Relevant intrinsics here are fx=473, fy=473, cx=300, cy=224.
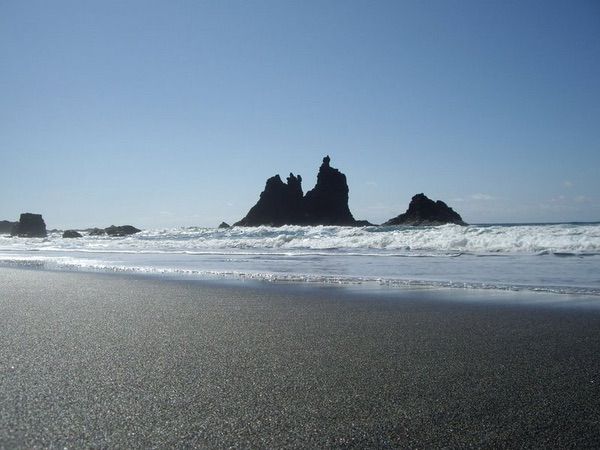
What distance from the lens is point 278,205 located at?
56250 millimetres

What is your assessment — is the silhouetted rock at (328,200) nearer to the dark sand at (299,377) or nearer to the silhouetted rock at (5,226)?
the silhouetted rock at (5,226)

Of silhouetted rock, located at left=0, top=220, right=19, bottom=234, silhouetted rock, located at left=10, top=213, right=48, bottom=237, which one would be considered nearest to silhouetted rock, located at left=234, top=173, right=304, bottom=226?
silhouetted rock, located at left=10, top=213, right=48, bottom=237

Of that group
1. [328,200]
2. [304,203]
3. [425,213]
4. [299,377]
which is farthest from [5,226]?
[299,377]

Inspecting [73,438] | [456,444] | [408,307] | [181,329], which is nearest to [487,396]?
[456,444]

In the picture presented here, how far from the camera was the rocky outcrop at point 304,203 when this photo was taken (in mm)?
55469

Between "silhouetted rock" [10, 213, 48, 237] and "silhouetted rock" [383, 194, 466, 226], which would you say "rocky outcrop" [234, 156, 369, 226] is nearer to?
"silhouetted rock" [383, 194, 466, 226]

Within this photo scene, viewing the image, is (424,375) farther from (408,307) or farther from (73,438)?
(408,307)

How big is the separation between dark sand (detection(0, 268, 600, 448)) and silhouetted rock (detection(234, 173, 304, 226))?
5001cm

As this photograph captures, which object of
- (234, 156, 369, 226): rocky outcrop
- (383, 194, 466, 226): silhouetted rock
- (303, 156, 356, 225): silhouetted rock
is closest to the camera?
(383, 194, 466, 226): silhouetted rock

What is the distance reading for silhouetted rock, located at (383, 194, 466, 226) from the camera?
39.0 meters

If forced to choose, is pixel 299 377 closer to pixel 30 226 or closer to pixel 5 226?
pixel 30 226

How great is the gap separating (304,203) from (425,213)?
67.8 ft

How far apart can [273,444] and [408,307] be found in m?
3.17

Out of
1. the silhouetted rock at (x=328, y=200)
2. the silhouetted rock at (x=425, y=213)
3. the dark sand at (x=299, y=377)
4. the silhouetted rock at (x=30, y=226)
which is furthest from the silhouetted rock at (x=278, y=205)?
the dark sand at (x=299, y=377)
